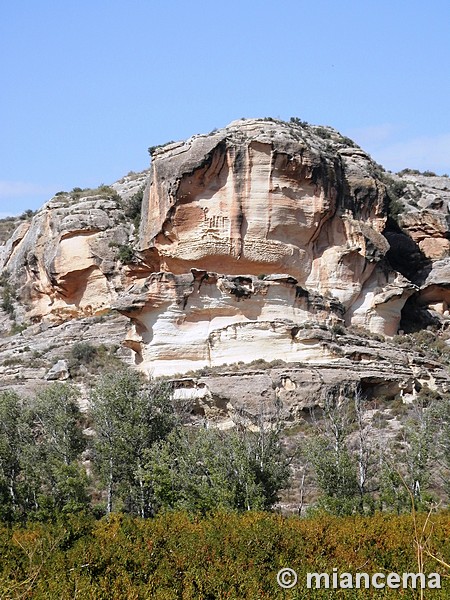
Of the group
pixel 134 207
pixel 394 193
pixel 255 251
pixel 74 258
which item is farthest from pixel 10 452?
pixel 394 193

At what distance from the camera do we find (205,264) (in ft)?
150

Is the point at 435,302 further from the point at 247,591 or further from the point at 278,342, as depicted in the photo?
the point at 247,591

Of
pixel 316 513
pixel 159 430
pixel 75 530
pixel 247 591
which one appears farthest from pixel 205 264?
pixel 247 591

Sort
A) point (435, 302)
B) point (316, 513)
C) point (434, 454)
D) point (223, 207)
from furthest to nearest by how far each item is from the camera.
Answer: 1. point (435, 302)
2. point (223, 207)
3. point (434, 454)
4. point (316, 513)

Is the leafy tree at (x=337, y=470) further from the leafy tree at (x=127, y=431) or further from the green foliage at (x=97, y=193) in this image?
the green foliage at (x=97, y=193)

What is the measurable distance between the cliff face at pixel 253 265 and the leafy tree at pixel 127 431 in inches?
247

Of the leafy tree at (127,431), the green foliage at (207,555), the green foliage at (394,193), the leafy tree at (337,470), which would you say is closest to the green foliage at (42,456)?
the leafy tree at (127,431)

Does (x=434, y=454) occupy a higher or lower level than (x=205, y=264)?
lower

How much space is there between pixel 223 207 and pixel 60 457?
56.6 feet

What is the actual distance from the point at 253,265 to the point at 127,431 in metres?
16.0

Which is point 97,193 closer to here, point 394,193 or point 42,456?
point 394,193

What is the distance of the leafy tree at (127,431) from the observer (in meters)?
30.1

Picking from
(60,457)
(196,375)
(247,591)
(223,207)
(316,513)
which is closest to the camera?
(247,591)

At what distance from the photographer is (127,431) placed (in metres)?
31.8
